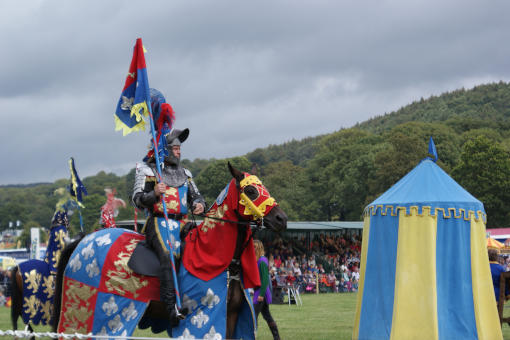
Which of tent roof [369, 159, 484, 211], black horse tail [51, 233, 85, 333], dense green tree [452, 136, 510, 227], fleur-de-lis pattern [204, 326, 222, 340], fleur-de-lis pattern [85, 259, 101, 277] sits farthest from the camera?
dense green tree [452, 136, 510, 227]

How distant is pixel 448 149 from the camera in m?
67.5

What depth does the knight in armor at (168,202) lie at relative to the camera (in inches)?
290

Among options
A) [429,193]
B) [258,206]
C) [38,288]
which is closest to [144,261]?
[258,206]

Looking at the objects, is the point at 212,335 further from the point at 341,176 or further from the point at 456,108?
the point at 456,108

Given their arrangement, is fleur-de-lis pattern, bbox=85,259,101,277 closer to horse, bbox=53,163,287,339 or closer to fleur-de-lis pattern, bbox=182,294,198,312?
horse, bbox=53,163,287,339

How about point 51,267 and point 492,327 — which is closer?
point 492,327

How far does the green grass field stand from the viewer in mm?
14172

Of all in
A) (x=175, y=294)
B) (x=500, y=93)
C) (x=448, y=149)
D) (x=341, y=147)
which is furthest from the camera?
(x=500, y=93)

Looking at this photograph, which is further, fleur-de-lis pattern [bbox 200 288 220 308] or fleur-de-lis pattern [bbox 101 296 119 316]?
fleur-de-lis pattern [bbox 101 296 119 316]

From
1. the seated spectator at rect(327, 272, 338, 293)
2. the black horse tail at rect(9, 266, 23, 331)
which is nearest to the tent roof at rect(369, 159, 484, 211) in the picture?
the black horse tail at rect(9, 266, 23, 331)

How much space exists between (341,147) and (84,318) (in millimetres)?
70452

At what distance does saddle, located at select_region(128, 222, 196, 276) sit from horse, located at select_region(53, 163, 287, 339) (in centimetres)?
4

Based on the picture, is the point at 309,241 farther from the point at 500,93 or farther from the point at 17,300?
the point at 500,93

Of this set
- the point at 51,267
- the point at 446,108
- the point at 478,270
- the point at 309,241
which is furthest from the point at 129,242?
the point at 446,108
